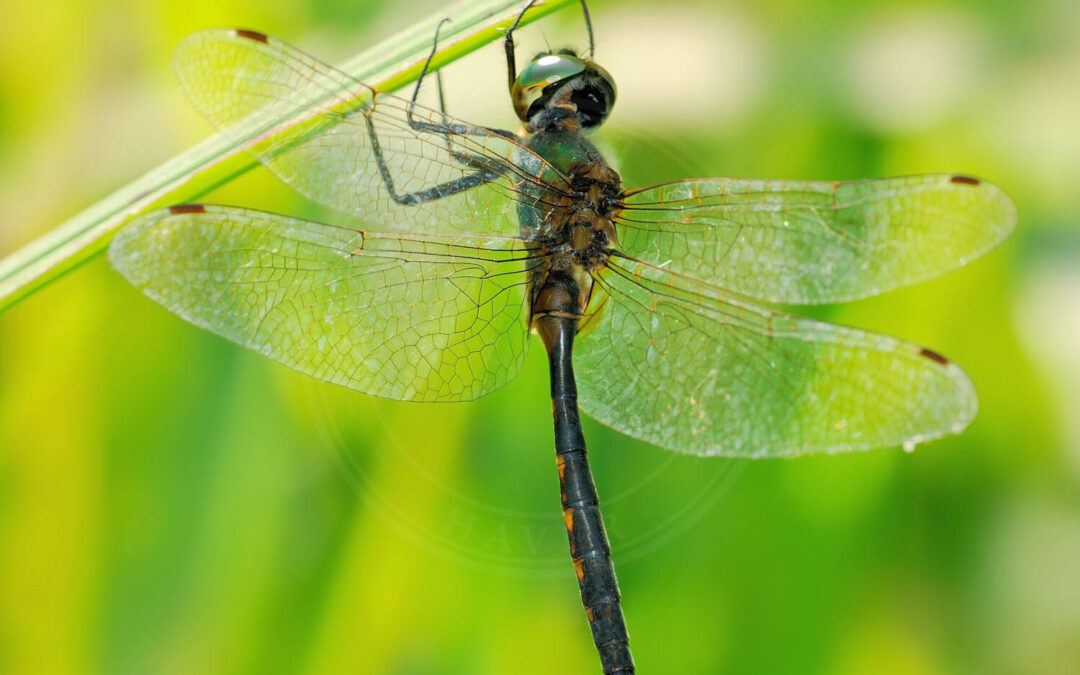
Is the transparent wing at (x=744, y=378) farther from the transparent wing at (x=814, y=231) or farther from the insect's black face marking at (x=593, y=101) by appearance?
the insect's black face marking at (x=593, y=101)

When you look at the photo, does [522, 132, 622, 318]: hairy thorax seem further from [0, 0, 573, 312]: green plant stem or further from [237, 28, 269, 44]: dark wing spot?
[237, 28, 269, 44]: dark wing spot

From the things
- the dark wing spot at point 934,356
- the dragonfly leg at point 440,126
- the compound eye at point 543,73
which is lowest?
the dark wing spot at point 934,356

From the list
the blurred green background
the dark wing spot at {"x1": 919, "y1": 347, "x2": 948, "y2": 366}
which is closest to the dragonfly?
the dark wing spot at {"x1": 919, "y1": 347, "x2": 948, "y2": 366}

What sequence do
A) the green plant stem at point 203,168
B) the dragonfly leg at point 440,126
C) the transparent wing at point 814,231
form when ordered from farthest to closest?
the transparent wing at point 814,231 → the dragonfly leg at point 440,126 → the green plant stem at point 203,168

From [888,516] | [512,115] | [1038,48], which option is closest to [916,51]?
[1038,48]

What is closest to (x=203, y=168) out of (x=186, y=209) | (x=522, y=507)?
(x=186, y=209)

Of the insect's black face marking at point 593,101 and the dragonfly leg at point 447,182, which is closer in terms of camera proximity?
the dragonfly leg at point 447,182

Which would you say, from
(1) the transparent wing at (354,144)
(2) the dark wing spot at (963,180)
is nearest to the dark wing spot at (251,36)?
(1) the transparent wing at (354,144)

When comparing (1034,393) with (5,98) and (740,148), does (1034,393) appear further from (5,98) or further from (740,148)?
(5,98)

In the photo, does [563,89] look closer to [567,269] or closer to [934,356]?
[567,269]
